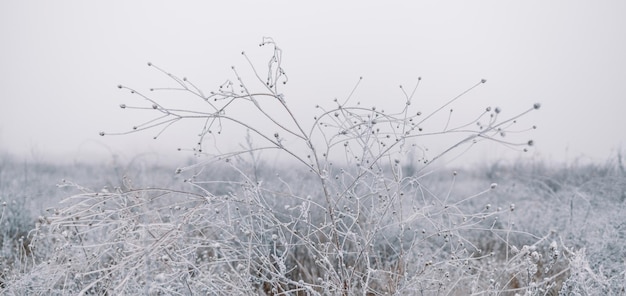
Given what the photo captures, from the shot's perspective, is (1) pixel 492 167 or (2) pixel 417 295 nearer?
(2) pixel 417 295

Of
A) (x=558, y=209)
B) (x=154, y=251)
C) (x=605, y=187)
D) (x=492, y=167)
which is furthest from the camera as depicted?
(x=492, y=167)

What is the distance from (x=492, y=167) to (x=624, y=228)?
10.2 m

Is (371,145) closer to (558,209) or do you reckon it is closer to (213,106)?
(213,106)

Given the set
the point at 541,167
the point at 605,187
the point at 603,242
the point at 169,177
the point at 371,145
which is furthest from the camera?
the point at 541,167

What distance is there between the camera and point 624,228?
16.9ft

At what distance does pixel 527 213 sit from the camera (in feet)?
23.4

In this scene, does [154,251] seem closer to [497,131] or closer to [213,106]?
[213,106]

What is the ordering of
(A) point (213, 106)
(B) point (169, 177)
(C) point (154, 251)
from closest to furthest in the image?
(C) point (154, 251) < (A) point (213, 106) < (B) point (169, 177)

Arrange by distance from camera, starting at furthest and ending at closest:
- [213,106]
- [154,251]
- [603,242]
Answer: [603,242] < [213,106] < [154,251]

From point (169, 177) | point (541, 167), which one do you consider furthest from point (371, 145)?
point (541, 167)

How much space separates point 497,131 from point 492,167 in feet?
43.2

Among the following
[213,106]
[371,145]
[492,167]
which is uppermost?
[213,106]

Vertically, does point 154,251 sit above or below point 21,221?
above

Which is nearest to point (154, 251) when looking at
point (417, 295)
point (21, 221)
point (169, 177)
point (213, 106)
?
point (213, 106)
